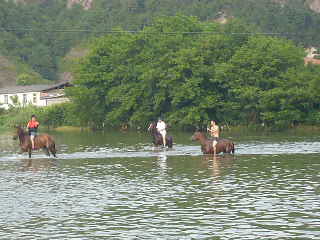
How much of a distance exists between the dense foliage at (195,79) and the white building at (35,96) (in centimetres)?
4231

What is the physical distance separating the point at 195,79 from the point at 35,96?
69409 millimetres

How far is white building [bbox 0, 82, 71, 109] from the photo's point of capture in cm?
15612

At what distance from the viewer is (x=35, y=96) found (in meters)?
160

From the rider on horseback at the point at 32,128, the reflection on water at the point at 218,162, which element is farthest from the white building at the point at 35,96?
the reflection on water at the point at 218,162

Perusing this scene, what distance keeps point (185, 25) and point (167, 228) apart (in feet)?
296

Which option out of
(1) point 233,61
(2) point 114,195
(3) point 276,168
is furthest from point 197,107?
(2) point 114,195

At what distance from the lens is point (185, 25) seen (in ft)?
363

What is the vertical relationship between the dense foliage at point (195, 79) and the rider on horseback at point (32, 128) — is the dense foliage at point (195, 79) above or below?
above

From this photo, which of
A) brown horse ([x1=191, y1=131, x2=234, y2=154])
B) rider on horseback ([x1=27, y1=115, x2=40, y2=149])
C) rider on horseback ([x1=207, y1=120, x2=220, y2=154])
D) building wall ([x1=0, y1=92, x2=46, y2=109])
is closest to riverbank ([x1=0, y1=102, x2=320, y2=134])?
building wall ([x1=0, y1=92, x2=46, y2=109])

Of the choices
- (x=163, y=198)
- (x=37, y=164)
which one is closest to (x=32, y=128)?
(x=37, y=164)

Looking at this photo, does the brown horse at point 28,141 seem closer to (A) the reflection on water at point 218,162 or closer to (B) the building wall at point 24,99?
(A) the reflection on water at point 218,162

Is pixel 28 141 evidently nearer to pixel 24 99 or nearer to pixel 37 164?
pixel 37 164

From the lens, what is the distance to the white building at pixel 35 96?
156 metres

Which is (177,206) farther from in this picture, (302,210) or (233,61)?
(233,61)
